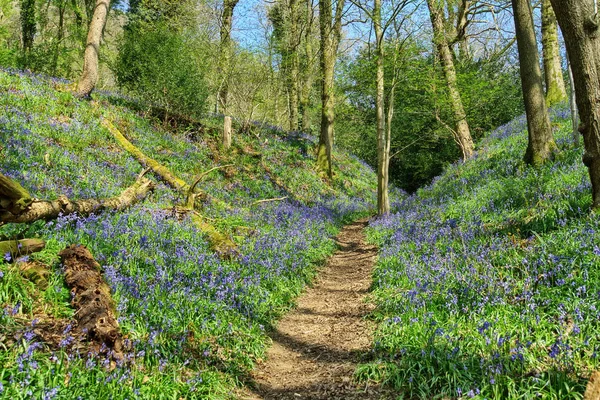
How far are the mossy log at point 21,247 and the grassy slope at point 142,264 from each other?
16cm

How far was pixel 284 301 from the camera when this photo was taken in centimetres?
651

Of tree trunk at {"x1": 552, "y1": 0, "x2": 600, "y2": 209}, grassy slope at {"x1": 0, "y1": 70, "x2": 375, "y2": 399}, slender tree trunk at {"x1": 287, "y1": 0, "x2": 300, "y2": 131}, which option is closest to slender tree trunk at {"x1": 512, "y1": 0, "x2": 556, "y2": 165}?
tree trunk at {"x1": 552, "y1": 0, "x2": 600, "y2": 209}

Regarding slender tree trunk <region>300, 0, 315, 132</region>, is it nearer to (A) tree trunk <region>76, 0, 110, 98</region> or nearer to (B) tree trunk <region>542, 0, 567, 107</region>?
(A) tree trunk <region>76, 0, 110, 98</region>

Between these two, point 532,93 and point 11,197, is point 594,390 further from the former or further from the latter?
point 532,93

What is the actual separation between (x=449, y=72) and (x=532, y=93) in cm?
648

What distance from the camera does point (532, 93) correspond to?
9.46 m

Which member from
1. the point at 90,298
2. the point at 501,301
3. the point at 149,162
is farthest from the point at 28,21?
the point at 501,301

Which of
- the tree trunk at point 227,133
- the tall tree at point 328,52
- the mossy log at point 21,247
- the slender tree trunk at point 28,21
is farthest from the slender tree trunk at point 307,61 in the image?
the mossy log at point 21,247

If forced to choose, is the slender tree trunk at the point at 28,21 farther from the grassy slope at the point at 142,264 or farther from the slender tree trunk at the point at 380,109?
the slender tree trunk at the point at 380,109

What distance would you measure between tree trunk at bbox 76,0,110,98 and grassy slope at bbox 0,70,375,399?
68 cm

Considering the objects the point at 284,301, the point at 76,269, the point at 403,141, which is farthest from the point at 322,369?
the point at 403,141

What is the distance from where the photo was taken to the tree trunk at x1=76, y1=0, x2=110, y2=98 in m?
13.3

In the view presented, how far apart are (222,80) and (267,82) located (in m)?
2.86

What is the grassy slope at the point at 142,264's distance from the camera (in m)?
3.21
